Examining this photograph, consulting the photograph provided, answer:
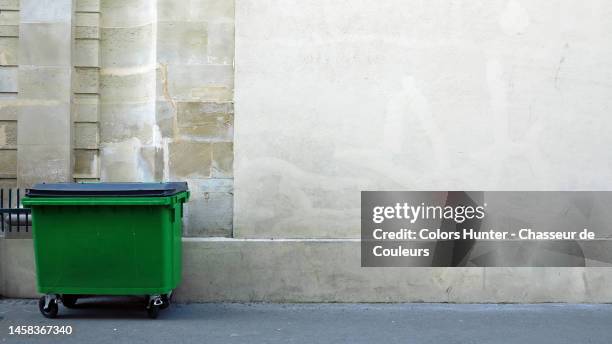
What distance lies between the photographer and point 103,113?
25.8 ft

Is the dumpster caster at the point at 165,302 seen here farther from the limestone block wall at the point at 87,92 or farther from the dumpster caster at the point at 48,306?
the limestone block wall at the point at 87,92

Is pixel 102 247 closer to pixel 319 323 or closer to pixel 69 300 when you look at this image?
pixel 69 300

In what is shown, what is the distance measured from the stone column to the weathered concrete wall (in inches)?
66.6

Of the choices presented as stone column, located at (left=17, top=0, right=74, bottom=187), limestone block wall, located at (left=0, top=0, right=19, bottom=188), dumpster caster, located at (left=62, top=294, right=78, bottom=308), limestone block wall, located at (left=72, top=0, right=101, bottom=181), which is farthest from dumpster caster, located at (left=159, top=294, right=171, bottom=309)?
limestone block wall, located at (left=0, top=0, right=19, bottom=188)

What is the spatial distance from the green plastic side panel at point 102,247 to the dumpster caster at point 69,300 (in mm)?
404

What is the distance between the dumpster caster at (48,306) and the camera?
6742 millimetres

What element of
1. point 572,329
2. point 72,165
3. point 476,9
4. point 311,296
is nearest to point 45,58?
point 72,165

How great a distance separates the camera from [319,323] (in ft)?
22.0

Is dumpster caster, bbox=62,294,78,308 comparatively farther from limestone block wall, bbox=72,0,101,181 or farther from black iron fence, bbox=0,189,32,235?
limestone block wall, bbox=72,0,101,181

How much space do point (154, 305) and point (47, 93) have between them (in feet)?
8.12

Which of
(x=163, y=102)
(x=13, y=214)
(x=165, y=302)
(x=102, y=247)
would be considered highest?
(x=163, y=102)

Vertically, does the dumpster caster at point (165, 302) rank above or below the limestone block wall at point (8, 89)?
below

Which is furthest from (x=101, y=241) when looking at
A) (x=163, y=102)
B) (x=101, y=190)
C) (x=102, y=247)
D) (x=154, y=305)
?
(x=163, y=102)

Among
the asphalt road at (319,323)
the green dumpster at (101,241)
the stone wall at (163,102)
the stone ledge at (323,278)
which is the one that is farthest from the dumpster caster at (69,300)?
the stone wall at (163,102)
